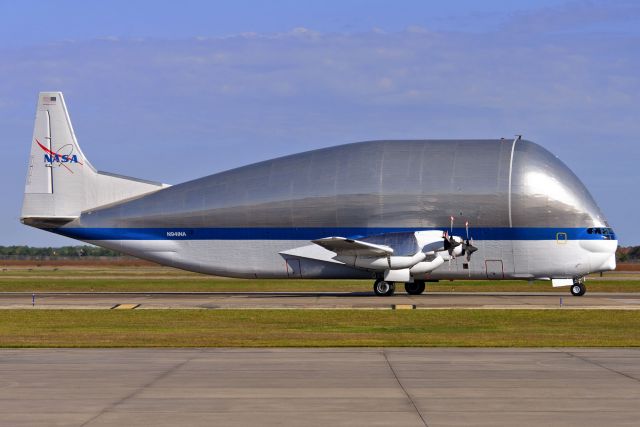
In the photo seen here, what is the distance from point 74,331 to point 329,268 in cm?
2501

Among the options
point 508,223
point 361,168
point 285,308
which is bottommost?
point 285,308

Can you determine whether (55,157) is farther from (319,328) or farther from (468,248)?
(319,328)

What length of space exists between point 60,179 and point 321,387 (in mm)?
46016

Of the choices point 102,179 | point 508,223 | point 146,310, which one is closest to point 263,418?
point 146,310

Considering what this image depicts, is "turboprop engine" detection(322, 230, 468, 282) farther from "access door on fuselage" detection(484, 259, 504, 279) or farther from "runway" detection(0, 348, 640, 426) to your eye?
"runway" detection(0, 348, 640, 426)

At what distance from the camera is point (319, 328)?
35.9 metres

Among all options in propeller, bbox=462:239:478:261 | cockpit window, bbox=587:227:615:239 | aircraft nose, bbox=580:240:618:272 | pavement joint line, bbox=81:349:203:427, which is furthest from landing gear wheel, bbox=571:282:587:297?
pavement joint line, bbox=81:349:203:427

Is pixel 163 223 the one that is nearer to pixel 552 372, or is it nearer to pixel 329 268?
pixel 329 268

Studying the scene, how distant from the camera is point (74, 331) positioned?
3412cm

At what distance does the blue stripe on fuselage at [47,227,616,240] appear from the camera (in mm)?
55594

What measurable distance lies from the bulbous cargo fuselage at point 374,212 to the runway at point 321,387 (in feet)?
97.9

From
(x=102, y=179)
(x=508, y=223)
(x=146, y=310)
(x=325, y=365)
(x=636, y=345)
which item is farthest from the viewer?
(x=102, y=179)

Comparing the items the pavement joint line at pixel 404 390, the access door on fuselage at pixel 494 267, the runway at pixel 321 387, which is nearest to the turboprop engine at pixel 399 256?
the access door on fuselage at pixel 494 267

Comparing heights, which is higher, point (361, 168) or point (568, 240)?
point (361, 168)
